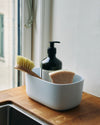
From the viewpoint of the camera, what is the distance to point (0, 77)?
1.09m

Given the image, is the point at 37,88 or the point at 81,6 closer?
the point at 37,88

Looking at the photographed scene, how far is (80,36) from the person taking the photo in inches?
36.4

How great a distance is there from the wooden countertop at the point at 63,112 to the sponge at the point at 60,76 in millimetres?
108

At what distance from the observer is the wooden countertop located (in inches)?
26.5

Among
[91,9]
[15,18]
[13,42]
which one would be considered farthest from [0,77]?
[91,9]

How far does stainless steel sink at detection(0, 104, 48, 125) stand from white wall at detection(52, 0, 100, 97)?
33cm

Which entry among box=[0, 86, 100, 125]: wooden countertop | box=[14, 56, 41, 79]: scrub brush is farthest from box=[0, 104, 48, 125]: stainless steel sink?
box=[14, 56, 41, 79]: scrub brush

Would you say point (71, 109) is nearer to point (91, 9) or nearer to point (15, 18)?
point (91, 9)

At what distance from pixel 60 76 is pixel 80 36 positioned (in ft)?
0.86

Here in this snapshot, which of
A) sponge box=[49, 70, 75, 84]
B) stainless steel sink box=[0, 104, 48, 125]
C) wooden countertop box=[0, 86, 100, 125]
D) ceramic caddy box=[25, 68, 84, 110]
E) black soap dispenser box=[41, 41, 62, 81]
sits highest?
black soap dispenser box=[41, 41, 62, 81]

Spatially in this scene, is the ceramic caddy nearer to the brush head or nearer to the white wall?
the brush head

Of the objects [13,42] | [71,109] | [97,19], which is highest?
[97,19]

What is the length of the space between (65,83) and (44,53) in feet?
1.20

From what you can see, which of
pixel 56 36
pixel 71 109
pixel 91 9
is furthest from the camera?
pixel 56 36
